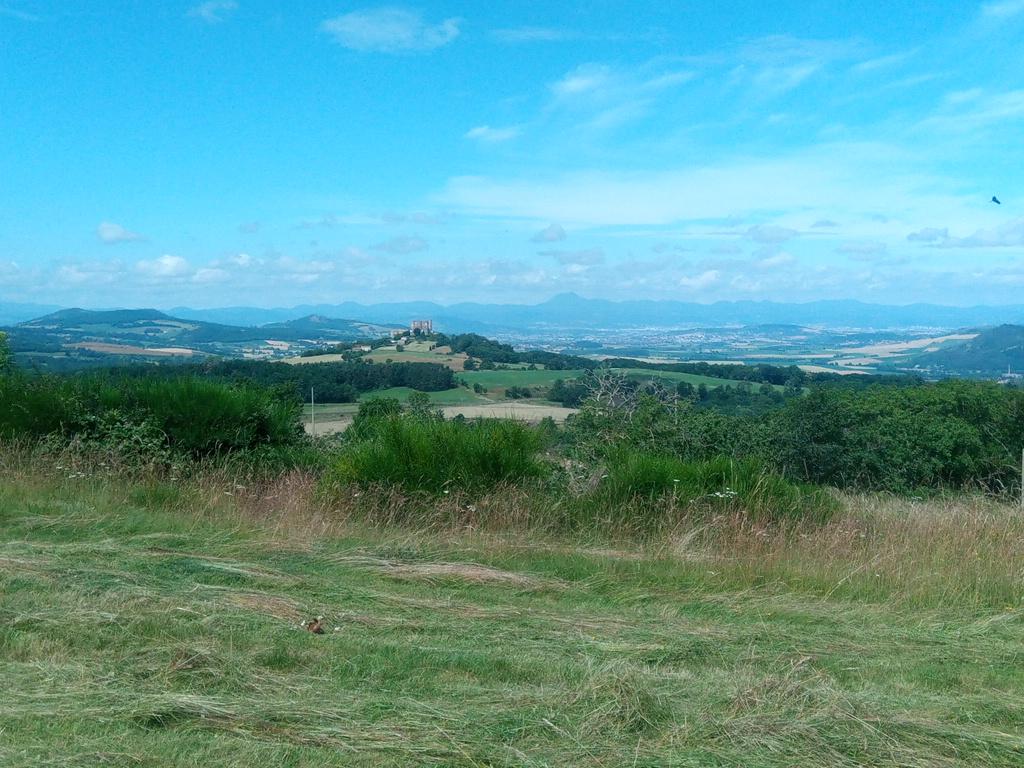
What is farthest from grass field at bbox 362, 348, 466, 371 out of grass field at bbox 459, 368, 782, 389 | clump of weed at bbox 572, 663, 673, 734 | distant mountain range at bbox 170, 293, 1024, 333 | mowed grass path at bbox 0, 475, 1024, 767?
distant mountain range at bbox 170, 293, 1024, 333

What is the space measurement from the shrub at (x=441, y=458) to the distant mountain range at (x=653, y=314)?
256 feet

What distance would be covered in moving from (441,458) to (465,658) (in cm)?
435

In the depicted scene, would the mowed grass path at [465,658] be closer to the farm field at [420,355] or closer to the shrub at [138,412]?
the shrub at [138,412]

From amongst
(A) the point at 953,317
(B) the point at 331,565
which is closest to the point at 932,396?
(B) the point at 331,565

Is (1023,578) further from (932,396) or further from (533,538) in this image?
(932,396)

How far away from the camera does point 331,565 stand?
248 inches

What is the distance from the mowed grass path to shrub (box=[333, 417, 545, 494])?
1366 mm

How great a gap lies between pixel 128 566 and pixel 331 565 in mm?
1375

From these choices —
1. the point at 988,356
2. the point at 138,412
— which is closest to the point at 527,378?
the point at 138,412

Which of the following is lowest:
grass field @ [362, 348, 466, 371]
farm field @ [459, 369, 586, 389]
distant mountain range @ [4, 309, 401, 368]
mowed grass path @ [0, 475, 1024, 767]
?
mowed grass path @ [0, 475, 1024, 767]

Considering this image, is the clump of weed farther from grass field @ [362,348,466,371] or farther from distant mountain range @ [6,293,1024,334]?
distant mountain range @ [6,293,1024,334]

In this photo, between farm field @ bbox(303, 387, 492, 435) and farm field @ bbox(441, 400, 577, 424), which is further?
farm field @ bbox(303, 387, 492, 435)

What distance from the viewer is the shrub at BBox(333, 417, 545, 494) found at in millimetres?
8484

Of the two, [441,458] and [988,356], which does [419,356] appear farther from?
[988,356]
